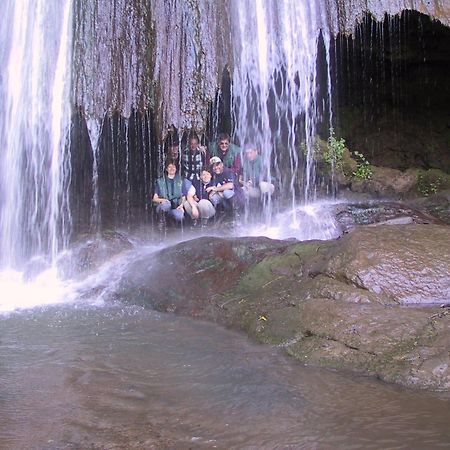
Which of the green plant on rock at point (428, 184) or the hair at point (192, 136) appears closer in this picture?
the hair at point (192, 136)

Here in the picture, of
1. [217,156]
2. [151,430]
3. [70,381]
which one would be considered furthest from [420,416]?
[217,156]

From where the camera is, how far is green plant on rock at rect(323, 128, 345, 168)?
11.7 m

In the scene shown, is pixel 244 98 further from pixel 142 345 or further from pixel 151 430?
pixel 151 430

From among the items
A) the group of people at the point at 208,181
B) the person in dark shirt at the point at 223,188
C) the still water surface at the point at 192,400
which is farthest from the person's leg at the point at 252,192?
the still water surface at the point at 192,400

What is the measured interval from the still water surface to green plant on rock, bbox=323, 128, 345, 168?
7.64 meters

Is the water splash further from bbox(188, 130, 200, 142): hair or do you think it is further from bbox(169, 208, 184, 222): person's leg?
bbox(188, 130, 200, 142): hair

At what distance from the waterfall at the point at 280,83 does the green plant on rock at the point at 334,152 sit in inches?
14.6

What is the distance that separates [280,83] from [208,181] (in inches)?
96.7

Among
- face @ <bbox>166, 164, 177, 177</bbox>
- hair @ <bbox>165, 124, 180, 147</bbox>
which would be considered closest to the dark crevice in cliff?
hair @ <bbox>165, 124, 180, 147</bbox>

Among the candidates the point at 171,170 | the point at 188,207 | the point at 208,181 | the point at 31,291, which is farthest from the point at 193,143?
the point at 31,291

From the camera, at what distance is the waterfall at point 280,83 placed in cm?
955

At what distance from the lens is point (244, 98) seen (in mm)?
10266

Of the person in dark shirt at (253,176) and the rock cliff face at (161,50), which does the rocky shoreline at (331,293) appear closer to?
the rock cliff face at (161,50)

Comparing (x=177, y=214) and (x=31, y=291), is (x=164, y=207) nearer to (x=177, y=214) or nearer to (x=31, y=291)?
(x=177, y=214)
